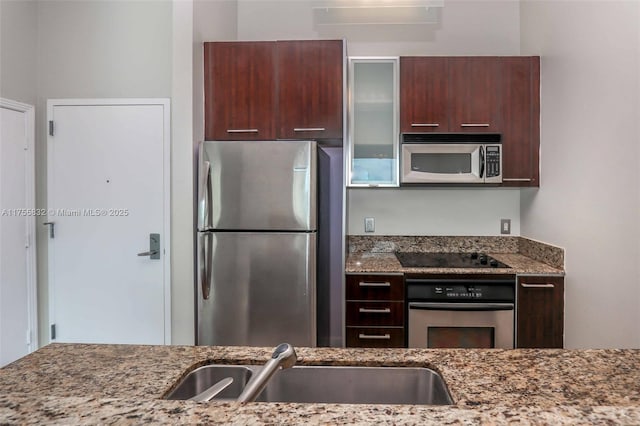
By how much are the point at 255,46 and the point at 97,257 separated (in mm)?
1824

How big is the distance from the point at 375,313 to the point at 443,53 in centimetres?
218

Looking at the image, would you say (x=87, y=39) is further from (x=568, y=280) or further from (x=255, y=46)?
(x=568, y=280)

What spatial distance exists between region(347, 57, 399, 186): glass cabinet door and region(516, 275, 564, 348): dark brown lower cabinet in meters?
1.12

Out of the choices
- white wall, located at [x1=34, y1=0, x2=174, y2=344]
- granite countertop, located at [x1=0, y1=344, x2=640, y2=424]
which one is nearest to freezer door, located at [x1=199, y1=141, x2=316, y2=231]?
white wall, located at [x1=34, y1=0, x2=174, y2=344]

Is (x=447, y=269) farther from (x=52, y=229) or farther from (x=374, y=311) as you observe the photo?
(x=52, y=229)

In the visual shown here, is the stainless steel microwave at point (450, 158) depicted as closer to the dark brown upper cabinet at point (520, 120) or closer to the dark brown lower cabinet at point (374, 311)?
the dark brown upper cabinet at point (520, 120)

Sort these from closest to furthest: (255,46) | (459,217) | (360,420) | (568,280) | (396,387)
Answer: (360,420) → (396,387) → (568,280) → (255,46) → (459,217)

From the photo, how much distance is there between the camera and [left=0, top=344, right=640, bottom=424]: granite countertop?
60 cm

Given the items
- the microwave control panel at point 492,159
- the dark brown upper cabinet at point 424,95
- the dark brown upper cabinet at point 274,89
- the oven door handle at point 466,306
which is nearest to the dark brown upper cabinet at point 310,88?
the dark brown upper cabinet at point 274,89

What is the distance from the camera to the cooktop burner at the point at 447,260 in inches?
105

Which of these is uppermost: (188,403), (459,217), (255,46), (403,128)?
(255,46)

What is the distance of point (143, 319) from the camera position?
2742mm

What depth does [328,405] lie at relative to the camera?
66 centimetres

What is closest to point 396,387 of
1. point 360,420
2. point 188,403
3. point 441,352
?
point 441,352
